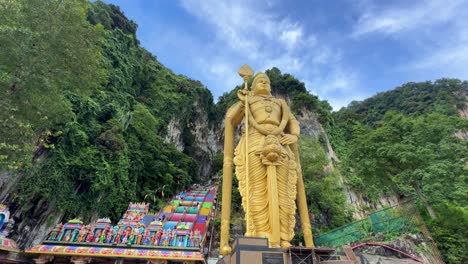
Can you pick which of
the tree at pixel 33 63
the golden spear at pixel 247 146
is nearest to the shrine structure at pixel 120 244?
the tree at pixel 33 63

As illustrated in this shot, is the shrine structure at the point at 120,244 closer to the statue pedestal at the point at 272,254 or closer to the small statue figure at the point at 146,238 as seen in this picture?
the small statue figure at the point at 146,238

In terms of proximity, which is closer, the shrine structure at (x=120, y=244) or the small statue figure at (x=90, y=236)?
the shrine structure at (x=120, y=244)

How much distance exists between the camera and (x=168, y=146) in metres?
17.5

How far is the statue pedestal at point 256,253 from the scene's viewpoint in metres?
2.76

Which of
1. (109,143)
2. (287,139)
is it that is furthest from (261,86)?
(109,143)

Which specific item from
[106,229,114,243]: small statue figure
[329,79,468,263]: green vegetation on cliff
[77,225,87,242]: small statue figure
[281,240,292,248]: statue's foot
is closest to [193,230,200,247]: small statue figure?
[106,229,114,243]: small statue figure

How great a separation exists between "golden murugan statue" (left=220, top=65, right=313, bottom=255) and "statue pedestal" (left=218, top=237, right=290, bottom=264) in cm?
64

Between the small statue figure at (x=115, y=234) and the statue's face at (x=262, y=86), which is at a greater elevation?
the statue's face at (x=262, y=86)

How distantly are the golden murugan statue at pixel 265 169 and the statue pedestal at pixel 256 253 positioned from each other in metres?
0.64

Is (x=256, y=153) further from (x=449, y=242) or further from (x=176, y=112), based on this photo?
(x=176, y=112)

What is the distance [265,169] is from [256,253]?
1476mm

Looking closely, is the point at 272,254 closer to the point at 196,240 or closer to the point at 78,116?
the point at 196,240

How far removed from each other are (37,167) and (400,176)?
11.1 m

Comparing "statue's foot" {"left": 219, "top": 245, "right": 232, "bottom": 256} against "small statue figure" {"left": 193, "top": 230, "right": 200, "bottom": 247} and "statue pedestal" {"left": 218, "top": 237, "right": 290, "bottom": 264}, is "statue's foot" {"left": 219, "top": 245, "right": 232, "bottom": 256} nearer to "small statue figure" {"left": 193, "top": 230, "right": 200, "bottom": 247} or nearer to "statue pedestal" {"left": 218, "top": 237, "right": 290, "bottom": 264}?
"statue pedestal" {"left": 218, "top": 237, "right": 290, "bottom": 264}
